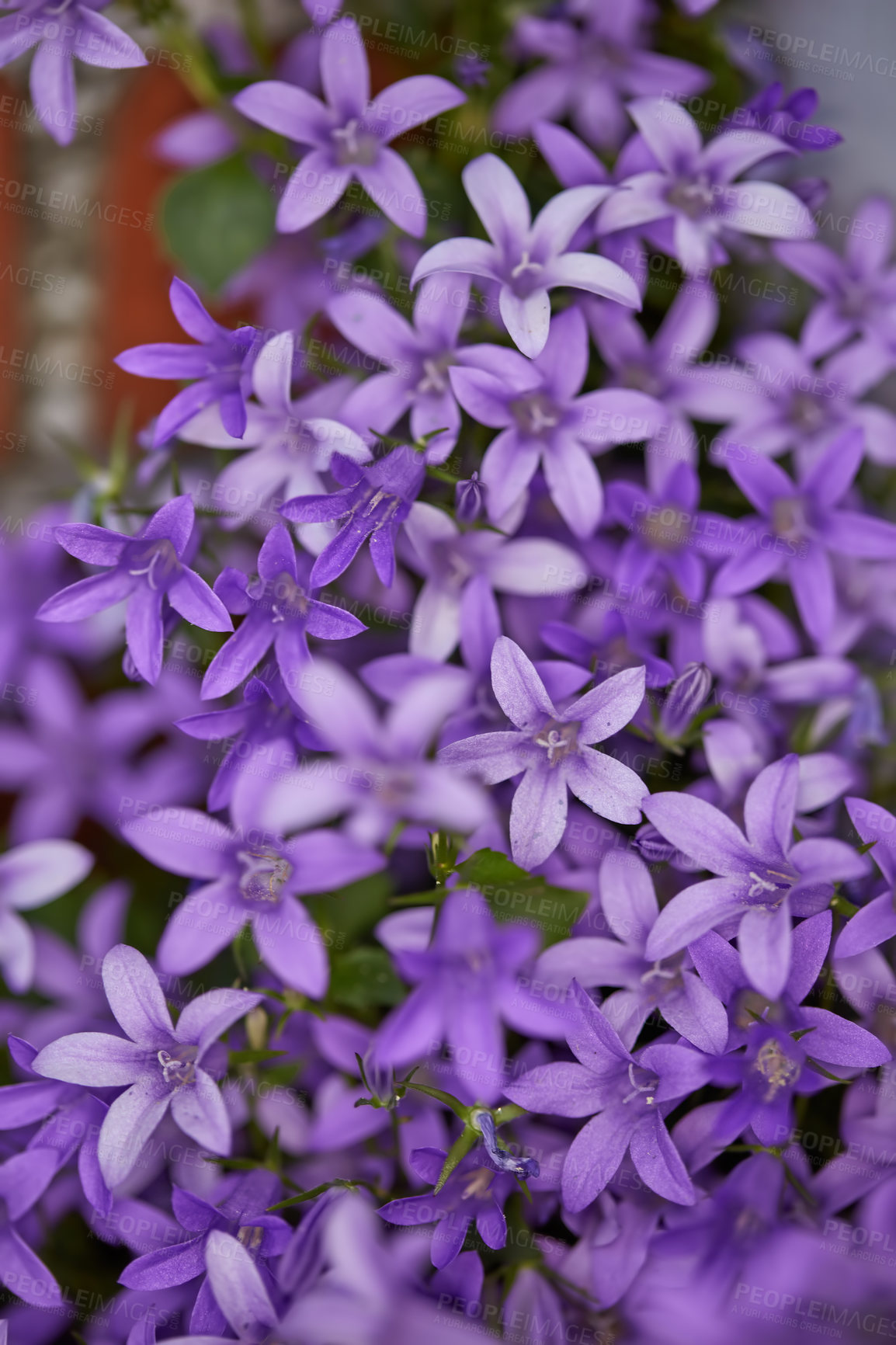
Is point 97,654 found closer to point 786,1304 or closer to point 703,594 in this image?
point 703,594

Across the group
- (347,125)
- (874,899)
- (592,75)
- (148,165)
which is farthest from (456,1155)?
(148,165)

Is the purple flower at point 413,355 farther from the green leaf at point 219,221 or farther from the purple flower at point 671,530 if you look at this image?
the green leaf at point 219,221

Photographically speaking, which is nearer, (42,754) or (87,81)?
(42,754)

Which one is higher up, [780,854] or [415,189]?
[415,189]

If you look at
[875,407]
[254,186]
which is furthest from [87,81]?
[875,407]

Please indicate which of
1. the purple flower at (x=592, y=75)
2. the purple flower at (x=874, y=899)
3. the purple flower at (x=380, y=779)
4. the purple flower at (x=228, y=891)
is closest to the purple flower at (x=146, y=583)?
the purple flower at (x=228, y=891)

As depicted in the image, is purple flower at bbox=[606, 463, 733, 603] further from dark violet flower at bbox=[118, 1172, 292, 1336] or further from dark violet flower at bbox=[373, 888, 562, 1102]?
dark violet flower at bbox=[118, 1172, 292, 1336]
